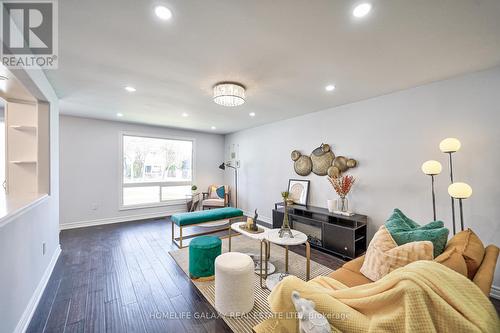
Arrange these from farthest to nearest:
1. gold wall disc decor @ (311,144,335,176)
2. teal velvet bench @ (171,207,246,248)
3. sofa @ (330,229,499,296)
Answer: gold wall disc decor @ (311,144,335,176) → teal velvet bench @ (171,207,246,248) → sofa @ (330,229,499,296)

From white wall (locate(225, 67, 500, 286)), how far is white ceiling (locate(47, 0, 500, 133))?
0.25 meters

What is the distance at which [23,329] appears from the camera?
1.66m

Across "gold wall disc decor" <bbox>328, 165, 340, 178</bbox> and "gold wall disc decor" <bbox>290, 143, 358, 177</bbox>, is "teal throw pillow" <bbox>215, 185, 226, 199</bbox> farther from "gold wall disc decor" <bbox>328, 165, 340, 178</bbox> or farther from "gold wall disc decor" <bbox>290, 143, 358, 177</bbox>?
"gold wall disc decor" <bbox>328, 165, 340, 178</bbox>

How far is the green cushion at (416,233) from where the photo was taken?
4.75ft

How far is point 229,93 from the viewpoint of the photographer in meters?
2.47

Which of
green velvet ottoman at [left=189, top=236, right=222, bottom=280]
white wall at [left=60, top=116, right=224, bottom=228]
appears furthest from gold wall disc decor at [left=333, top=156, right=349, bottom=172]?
white wall at [left=60, top=116, right=224, bottom=228]

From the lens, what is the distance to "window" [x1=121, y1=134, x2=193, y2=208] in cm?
501

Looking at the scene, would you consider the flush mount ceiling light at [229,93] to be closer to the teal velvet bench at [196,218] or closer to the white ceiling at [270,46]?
the white ceiling at [270,46]

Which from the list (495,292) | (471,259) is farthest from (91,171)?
(495,292)

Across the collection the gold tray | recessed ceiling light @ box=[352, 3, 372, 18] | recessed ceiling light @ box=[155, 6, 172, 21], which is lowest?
the gold tray

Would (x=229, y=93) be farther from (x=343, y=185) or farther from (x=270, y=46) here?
(x=343, y=185)

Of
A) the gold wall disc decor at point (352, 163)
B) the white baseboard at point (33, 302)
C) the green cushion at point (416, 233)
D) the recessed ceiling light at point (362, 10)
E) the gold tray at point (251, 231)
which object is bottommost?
the white baseboard at point (33, 302)
